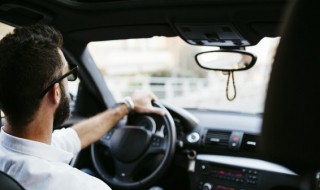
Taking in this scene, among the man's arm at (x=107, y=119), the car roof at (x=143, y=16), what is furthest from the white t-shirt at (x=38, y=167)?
the car roof at (x=143, y=16)

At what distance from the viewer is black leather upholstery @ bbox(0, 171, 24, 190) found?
5.87 feet

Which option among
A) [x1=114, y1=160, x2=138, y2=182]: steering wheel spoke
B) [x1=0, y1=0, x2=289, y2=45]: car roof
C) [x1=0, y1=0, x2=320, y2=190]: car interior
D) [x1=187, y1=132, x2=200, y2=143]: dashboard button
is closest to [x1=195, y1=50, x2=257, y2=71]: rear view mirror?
[x1=0, y1=0, x2=320, y2=190]: car interior

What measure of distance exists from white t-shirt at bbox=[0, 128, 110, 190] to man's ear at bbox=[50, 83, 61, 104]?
213 millimetres

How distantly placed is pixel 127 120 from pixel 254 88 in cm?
441

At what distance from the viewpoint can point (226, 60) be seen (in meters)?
3.14

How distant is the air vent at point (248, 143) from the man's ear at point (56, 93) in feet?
5.55

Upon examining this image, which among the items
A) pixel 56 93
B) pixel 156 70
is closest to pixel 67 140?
pixel 56 93

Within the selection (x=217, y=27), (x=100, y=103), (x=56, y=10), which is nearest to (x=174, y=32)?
(x=217, y=27)

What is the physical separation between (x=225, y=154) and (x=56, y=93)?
1739mm

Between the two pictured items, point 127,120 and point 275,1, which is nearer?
point 275,1

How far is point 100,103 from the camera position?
4172 millimetres

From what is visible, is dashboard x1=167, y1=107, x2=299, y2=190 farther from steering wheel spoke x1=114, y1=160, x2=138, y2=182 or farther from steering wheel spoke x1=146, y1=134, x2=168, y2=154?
steering wheel spoke x1=114, y1=160, x2=138, y2=182

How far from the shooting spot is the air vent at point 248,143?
10.9ft

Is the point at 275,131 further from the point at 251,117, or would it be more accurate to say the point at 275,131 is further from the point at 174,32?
the point at 251,117
